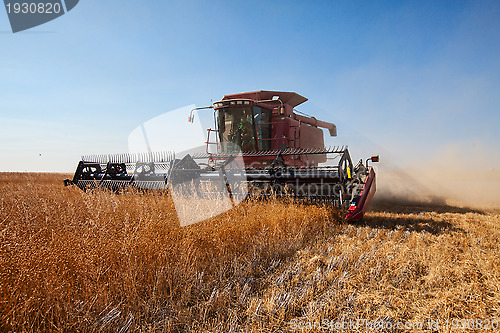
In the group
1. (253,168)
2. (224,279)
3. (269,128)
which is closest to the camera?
(224,279)

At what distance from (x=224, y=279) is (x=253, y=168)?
11.8 feet

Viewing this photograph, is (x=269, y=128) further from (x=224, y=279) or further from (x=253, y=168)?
(x=224, y=279)

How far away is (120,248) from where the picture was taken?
2.23 metres

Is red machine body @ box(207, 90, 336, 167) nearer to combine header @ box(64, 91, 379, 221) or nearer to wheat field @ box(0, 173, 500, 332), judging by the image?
combine header @ box(64, 91, 379, 221)

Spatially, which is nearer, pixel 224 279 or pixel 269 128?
pixel 224 279

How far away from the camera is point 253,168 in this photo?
574cm

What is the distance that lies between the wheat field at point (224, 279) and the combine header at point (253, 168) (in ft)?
4.60

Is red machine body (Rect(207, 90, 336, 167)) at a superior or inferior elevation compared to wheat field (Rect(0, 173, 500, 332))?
superior

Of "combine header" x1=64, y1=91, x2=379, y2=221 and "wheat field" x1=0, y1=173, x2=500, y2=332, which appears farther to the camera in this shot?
"combine header" x1=64, y1=91, x2=379, y2=221

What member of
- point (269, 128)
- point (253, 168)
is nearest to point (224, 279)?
point (253, 168)

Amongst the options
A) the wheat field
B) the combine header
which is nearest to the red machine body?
the combine header

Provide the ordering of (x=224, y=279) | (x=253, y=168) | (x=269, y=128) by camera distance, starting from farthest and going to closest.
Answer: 1. (x=269, y=128)
2. (x=253, y=168)
3. (x=224, y=279)

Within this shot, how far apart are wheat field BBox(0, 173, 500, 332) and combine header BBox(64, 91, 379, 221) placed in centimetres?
140

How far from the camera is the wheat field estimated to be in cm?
165
